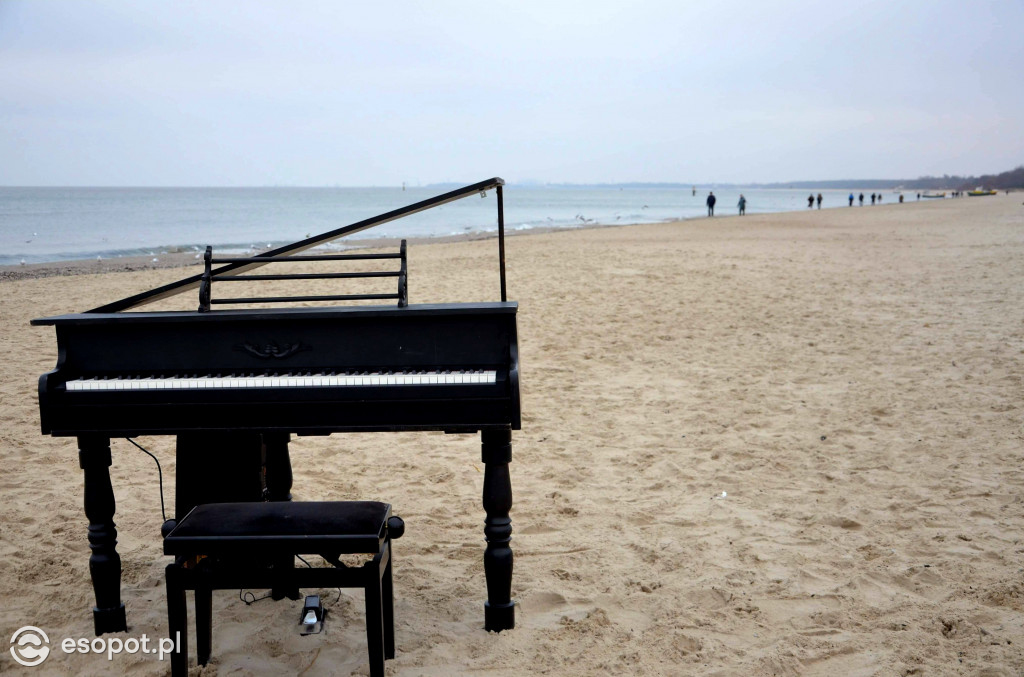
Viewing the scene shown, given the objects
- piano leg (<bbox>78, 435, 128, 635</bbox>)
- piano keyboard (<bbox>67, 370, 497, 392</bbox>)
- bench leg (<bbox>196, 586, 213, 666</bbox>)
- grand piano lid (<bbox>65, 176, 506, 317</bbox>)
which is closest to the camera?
piano keyboard (<bbox>67, 370, 497, 392</bbox>)

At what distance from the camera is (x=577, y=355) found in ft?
28.0

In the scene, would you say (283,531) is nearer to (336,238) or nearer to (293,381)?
(293,381)

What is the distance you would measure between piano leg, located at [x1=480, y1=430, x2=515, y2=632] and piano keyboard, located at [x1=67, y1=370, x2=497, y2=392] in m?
0.30

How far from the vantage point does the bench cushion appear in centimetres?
265

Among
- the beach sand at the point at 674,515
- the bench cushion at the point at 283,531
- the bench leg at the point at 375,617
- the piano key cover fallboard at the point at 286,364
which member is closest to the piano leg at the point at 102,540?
the beach sand at the point at 674,515

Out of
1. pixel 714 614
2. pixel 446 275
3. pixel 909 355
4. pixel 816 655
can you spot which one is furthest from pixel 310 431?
pixel 446 275

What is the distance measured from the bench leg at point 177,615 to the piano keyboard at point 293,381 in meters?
0.68

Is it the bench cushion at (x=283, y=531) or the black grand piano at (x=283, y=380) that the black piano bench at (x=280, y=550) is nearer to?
the bench cushion at (x=283, y=531)

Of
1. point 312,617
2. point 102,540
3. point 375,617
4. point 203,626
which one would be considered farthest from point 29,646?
point 375,617

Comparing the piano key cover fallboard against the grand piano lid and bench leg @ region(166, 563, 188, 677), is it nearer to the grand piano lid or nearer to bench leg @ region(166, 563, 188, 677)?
the grand piano lid

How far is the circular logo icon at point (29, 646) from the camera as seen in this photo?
3.13 meters

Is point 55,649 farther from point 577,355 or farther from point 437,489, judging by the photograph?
point 577,355

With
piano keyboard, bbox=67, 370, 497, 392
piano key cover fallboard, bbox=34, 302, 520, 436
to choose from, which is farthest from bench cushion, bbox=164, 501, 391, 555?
piano keyboard, bbox=67, 370, 497, 392

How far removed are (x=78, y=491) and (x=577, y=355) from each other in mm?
5100
